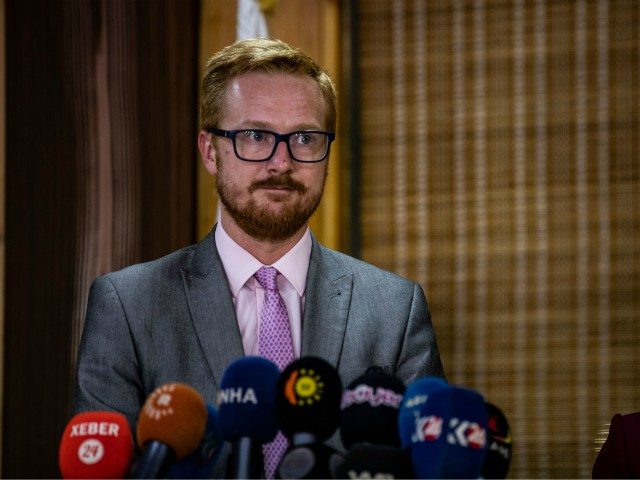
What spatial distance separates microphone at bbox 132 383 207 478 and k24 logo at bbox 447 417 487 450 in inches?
8.7

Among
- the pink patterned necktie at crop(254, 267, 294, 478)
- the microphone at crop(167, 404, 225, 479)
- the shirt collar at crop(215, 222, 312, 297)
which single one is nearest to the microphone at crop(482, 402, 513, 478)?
the microphone at crop(167, 404, 225, 479)

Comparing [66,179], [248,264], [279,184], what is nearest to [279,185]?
[279,184]

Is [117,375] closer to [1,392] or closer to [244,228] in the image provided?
[244,228]

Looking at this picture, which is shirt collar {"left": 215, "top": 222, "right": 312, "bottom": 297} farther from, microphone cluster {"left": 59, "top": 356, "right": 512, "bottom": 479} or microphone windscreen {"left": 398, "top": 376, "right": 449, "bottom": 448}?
microphone windscreen {"left": 398, "top": 376, "right": 449, "bottom": 448}

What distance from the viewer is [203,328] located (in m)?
1.54

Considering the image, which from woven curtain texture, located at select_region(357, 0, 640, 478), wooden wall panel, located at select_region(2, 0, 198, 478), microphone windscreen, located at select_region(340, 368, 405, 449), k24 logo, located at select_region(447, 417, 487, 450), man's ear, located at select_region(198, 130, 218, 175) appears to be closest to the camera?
k24 logo, located at select_region(447, 417, 487, 450)

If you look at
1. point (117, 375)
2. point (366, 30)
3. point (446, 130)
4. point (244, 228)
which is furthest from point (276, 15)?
point (117, 375)

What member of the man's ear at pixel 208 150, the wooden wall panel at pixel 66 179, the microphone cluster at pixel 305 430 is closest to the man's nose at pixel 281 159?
the man's ear at pixel 208 150

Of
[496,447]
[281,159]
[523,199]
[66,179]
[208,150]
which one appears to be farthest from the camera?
[523,199]

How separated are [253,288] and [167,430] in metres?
0.66

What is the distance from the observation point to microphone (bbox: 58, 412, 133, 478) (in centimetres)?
99

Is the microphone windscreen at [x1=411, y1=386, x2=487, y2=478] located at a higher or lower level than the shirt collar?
lower

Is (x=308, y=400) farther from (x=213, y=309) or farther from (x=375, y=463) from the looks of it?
(x=213, y=309)

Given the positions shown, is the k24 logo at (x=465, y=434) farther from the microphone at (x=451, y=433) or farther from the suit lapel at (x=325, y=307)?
the suit lapel at (x=325, y=307)
